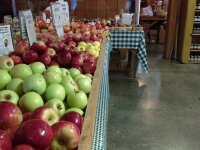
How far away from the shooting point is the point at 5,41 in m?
1.94

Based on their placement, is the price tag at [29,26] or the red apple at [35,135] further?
the price tag at [29,26]

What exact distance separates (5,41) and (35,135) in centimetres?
132

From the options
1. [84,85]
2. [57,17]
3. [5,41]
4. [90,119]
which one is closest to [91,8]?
[57,17]

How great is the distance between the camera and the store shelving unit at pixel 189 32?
18.3 ft

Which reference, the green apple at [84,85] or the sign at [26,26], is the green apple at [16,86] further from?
the sign at [26,26]

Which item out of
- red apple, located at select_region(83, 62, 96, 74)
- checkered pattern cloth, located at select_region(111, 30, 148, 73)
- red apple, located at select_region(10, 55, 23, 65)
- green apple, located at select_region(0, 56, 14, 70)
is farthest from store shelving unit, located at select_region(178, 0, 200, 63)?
green apple, located at select_region(0, 56, 14, 70)

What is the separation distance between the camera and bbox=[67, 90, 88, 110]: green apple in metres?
1.22

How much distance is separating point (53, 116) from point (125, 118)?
2305 mm

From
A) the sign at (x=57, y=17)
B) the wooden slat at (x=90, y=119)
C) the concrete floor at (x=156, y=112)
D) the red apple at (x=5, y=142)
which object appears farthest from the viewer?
the sign at (x=57, y=17)

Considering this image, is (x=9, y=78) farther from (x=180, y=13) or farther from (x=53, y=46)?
(x=180, y=13)

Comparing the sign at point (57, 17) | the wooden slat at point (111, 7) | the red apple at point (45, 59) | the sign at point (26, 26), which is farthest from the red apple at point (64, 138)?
the wooden slat at point (111, 7)

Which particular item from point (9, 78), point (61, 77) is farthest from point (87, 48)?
point (9, 78)

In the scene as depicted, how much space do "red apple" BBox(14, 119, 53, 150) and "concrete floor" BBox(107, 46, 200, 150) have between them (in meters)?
1.88

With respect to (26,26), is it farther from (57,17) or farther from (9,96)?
(9,96)
